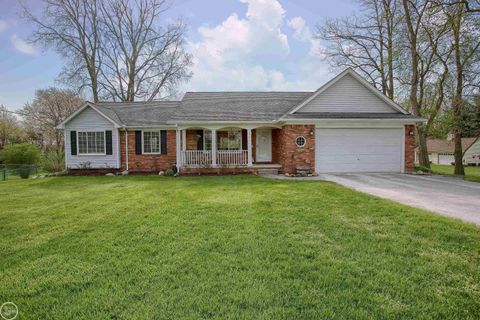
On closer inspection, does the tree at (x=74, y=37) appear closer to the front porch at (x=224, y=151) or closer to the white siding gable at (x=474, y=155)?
the front porch at (x=224, y=151)

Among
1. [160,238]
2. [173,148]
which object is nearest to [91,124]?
[173,148]

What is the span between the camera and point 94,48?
2459 centimetres

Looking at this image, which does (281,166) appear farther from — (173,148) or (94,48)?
(94,48)

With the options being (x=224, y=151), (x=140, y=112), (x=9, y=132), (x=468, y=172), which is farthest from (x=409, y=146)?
(x=9, y=132)

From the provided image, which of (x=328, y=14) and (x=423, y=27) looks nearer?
(x=423, y=27)

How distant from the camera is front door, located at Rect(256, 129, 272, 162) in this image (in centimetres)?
1584

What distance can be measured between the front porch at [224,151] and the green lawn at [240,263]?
7.45 metres

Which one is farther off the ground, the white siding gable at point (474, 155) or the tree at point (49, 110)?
the tree at point (49, 110)

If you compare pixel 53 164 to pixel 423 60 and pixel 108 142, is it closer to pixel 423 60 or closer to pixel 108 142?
pixel 108 142

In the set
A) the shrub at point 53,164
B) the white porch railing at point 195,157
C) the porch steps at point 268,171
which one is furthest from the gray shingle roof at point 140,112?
the porch steps at point 268,171

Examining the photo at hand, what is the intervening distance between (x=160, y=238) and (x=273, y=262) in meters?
2.08

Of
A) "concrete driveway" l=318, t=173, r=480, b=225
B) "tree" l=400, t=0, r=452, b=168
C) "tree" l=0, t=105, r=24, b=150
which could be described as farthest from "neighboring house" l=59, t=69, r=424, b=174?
"tree" l=0, t=105, r=24, b=150

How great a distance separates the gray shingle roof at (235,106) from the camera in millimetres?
14266

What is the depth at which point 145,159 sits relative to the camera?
1554 centimetres
